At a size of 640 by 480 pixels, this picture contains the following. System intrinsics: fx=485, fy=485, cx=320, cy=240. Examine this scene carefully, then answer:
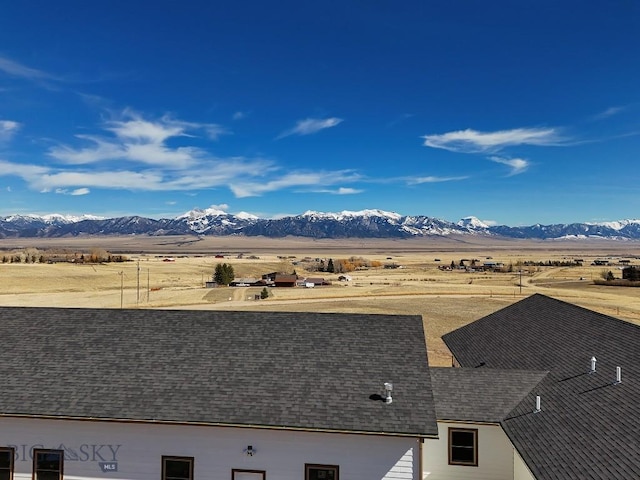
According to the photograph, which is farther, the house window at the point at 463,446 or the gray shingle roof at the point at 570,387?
the house window at the point at 463,446

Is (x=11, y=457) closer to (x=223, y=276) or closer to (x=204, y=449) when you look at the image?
(x=204, y=449)

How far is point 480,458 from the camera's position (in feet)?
51.4

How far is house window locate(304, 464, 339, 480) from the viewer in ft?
45.3

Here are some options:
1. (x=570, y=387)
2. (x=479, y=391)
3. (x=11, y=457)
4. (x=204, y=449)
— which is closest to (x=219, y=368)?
(x=204, y=449)

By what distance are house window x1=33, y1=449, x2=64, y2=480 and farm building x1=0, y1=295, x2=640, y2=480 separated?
0.04 meters

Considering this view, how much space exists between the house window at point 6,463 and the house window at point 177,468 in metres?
4.78

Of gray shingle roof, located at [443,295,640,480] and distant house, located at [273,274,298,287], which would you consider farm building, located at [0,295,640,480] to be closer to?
gray shingle roof, located at [443,295,640,480]

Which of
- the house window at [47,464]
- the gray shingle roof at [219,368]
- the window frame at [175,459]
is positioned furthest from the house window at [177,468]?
the house window at [47,464]

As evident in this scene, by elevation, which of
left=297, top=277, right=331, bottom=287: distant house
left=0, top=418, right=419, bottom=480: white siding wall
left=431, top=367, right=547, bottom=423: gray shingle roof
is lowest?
left=297, top=277, right=331, bottom=287: distant house

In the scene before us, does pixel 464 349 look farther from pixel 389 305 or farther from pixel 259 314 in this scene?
pixel 389 305

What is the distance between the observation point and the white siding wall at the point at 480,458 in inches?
611

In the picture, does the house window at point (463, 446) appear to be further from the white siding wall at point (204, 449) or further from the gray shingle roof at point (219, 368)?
the white siding wall at point (204, 449)

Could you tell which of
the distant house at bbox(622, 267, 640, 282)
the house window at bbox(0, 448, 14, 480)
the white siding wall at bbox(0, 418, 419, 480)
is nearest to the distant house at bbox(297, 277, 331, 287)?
the distant house at bbox(622, 267, 640, 282)

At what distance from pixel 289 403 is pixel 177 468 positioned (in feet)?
12.4
